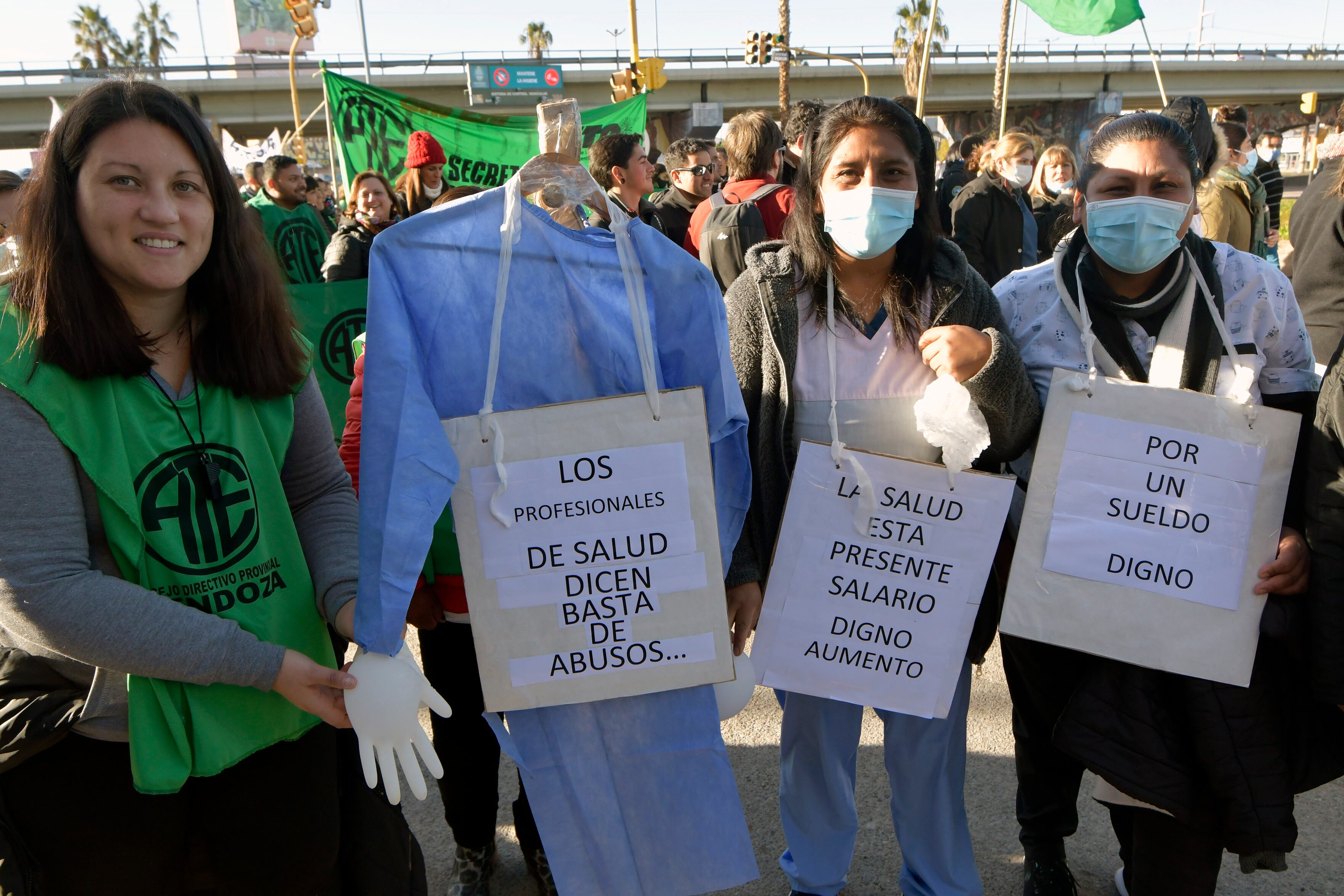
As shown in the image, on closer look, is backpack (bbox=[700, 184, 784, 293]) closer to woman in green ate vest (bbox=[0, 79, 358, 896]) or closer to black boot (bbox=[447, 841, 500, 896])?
black boot (bbox=[447, 841, 500, 896])

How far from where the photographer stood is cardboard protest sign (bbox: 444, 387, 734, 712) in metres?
1.55

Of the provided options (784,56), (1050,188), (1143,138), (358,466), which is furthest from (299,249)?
(784,56)

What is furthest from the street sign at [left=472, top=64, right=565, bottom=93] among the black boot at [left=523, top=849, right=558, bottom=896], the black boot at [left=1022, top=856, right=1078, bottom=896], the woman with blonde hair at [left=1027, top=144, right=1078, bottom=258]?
the black boot at [left=1022, top=856, right=1078, bottom=896]

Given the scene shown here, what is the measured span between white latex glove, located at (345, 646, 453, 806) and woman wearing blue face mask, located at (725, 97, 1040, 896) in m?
0.70

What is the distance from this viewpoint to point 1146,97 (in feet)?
154

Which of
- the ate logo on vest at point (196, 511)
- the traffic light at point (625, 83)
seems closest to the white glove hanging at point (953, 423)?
the ate logo on vest at point (196, 511)

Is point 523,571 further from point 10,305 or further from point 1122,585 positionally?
point 1122,585

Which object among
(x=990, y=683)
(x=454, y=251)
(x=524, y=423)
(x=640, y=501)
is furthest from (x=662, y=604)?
(x=990, y=683)

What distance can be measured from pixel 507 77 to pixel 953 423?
4103 centimetres

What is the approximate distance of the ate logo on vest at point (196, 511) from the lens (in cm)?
147

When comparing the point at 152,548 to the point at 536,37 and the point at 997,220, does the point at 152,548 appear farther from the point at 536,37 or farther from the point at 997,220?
the point at 536,37

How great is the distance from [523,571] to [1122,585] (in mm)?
1216

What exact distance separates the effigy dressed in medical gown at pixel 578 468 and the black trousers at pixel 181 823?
0.39 meters

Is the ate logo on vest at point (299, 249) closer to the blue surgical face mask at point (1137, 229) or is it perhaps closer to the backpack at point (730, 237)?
the backpack at point (730, 237)
